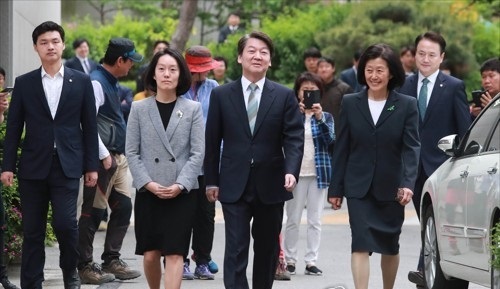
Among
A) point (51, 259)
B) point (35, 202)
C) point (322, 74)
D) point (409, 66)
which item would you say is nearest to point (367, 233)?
point (35, 202)

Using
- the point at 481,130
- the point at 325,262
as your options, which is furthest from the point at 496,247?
the point at 325,262

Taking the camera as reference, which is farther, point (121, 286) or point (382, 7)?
point (382, 7)

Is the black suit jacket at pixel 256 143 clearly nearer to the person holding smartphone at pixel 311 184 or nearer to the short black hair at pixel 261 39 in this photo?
the short black hair at pixel 261 39

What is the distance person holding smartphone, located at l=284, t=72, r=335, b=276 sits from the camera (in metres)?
13.1

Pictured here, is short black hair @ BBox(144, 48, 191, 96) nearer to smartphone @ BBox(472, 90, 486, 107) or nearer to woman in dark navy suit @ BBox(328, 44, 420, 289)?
woman in dark navy suit @ BBox(328, 44, 420, 289)

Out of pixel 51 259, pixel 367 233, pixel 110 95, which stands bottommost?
pixel 51 259

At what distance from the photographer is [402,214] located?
34.4 feet

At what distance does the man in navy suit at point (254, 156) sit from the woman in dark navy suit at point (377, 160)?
581mm

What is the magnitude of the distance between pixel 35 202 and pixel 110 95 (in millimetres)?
1878

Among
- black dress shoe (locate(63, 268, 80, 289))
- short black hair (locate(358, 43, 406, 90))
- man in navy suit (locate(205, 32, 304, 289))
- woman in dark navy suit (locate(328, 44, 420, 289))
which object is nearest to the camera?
man in navy suit (locate(205, 32, 304, 289))

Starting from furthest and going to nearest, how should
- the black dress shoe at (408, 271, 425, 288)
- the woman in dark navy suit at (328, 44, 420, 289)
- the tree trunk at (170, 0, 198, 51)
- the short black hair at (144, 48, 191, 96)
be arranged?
the tree trunk at (170, 0, 198, 51) → the black dress shoe at (408, 271, 425, 288) → the woman in dark navy suit at (328, 44, 420, 289) → the short black hair at (144, 48, 191, 96)

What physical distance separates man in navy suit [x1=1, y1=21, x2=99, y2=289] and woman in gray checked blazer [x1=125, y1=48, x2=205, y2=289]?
620 millimetres

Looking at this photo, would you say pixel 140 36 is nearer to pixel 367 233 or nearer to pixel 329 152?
pixel 329 152

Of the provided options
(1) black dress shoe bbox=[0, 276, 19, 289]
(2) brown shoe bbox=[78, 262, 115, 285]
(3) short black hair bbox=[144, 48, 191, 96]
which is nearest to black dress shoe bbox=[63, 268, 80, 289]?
(1) black dress shoe bbox=[0, 276, 19, 289]
